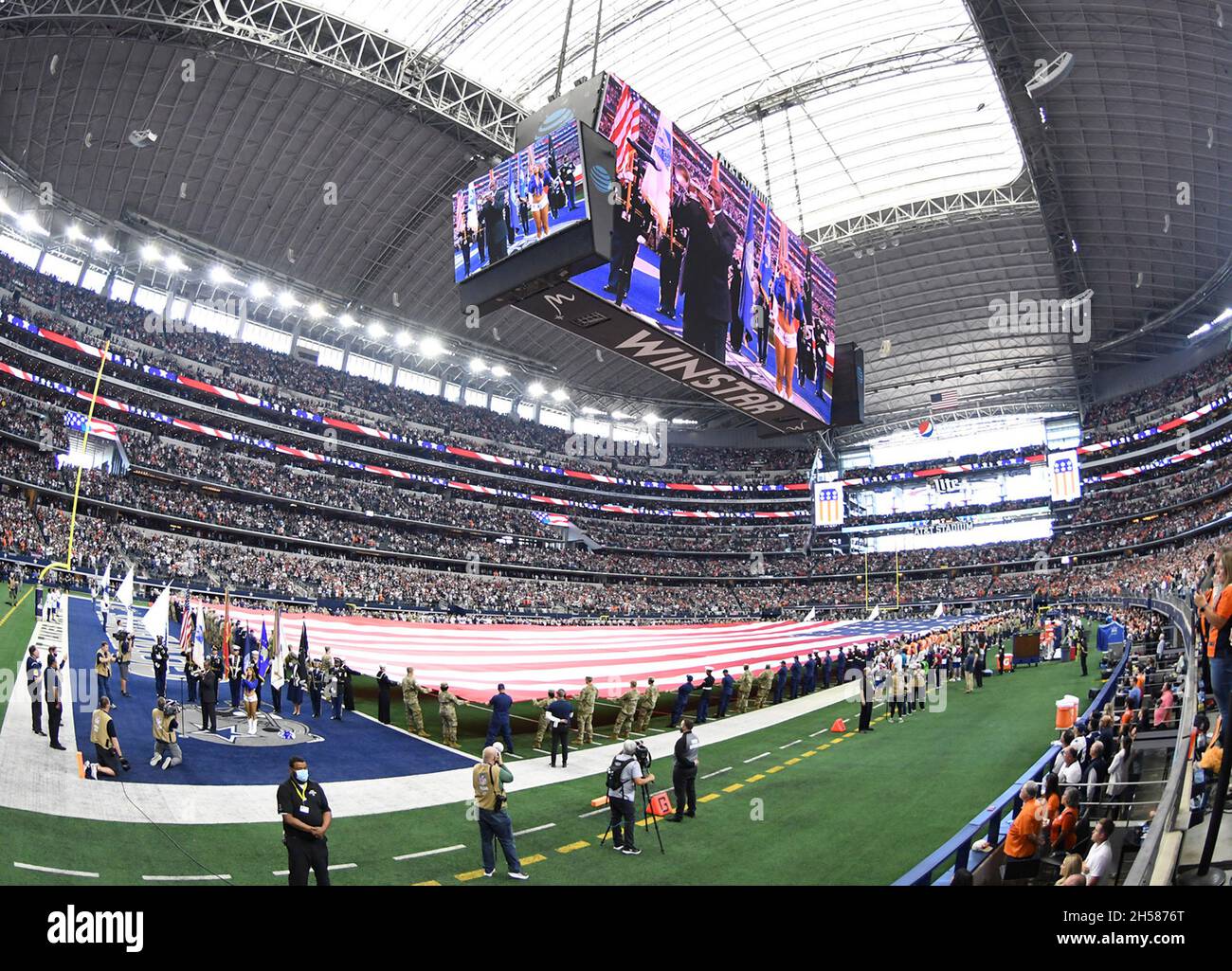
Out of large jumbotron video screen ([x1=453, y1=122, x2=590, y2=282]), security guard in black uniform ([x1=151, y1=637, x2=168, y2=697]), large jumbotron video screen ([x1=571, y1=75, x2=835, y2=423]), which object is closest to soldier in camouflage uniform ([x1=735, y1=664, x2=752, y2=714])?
large jumbotron video screen ([x1=571, y1=75, x2=835, y2=423])

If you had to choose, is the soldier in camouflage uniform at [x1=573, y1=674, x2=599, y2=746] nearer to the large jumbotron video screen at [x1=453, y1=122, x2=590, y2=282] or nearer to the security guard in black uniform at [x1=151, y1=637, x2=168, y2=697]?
the security guard in black uniform at [x1=151, y1=637, x2=168, y2=697]

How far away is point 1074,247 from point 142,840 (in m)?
53.2

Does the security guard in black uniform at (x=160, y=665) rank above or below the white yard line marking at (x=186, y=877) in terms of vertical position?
above

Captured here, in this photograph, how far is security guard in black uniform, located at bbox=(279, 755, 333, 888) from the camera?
7.62 m

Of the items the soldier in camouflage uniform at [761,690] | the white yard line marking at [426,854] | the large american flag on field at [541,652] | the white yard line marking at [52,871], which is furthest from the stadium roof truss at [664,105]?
the white yard line marking at [52,871]

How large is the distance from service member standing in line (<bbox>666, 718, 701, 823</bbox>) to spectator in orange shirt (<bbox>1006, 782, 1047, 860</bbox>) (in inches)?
195

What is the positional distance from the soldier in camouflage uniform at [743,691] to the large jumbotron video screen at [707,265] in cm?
931

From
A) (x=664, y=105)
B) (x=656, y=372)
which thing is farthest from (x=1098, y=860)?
(x=664, y=105)

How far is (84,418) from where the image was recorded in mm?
47344

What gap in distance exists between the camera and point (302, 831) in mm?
7680

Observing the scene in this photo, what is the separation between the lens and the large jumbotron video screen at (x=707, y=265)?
66.1 ft

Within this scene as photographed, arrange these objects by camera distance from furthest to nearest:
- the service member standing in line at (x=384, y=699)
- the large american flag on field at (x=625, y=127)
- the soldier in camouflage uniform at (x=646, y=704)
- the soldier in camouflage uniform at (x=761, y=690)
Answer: the soldier in camouflage uniform at (x=761, y=690) → the large american flag on field at (x=625, y=127) → the soldier in camouflage uniform at (x=646, y=704) → the service member standing in line at (x=384, y=699)

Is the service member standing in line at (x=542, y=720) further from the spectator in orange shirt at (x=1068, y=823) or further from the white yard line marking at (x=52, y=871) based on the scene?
the spectator in orange shirt at (x=1068, y=823)
